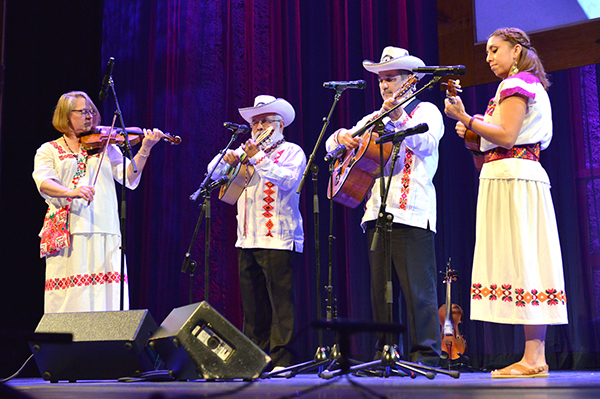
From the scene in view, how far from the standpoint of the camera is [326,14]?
185 inches

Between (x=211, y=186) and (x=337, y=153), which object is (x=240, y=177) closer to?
(x=211, y=186)

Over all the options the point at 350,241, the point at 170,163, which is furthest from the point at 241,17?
the point at 350,241

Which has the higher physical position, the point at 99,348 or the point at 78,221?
the point at 78,221

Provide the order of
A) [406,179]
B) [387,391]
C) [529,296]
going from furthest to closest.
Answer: [406,179] → [529,296] → [387,391]

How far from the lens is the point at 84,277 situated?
340 centimetres

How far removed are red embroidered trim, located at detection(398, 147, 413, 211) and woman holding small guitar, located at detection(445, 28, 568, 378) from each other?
0.47 metres

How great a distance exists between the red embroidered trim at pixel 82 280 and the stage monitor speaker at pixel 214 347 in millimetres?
960

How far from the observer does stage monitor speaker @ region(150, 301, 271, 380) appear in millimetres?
2588

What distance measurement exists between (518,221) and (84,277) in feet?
7.52

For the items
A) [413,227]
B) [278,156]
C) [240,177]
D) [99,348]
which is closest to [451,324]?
[413,227]

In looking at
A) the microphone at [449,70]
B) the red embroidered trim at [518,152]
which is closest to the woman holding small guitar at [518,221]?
the red embroidered trim at [518,152]

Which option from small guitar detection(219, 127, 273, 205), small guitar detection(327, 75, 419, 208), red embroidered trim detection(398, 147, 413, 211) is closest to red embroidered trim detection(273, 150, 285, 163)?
small guitar detection(219, 127, 273, 205)

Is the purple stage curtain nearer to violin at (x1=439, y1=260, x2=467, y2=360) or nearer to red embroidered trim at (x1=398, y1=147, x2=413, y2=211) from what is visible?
violin at (x1=439, y1=260, x2=467, y2=360)

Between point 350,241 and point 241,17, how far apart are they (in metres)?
2.12
